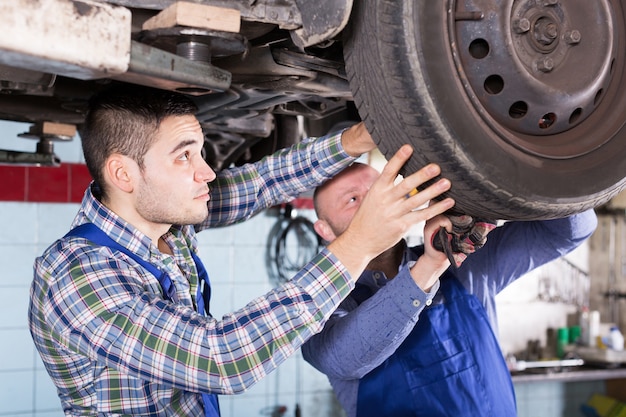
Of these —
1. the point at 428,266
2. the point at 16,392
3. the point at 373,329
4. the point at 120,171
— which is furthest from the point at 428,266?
the point at 16,392

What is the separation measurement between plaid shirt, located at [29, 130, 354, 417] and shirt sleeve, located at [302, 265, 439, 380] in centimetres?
30

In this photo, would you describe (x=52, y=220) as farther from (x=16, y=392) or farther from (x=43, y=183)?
(x=16, y=392)

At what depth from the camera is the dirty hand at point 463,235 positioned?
4.04ft

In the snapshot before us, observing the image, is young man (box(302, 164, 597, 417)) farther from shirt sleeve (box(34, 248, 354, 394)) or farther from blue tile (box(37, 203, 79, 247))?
blue tile (box(37, 203, 79, 247))

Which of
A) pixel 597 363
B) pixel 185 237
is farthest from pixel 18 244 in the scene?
pixel 597 363

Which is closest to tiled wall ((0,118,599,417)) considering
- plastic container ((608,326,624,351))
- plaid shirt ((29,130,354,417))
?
plastic container ((608,326,624,351))

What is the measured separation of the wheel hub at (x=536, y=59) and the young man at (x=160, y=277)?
17 centimetres

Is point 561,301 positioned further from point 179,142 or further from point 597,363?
point 179,142

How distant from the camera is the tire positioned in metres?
1.05

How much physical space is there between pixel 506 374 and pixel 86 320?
3.34 feet

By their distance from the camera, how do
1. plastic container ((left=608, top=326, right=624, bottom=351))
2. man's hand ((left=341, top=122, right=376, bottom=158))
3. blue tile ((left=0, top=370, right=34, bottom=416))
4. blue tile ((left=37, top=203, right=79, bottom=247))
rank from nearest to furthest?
1. man's hand ((left=341, top=122, right=376, bottom=158))
2. blue tile ((left=0, top=370, right=34, bottom=416))
3. blue tile ((left=37, top=203, right=79, bottom=247))
4. plastic container ((left=608, top=326, right=624, bottom=351))

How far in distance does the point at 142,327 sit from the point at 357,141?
59 centimetres

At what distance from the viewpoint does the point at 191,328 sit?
1.16 metres

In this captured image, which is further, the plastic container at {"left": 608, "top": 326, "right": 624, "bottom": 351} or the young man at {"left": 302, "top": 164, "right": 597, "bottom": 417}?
the plastic container at {"left": 608, "top": 326, "right": 624, "bottom": 351}
